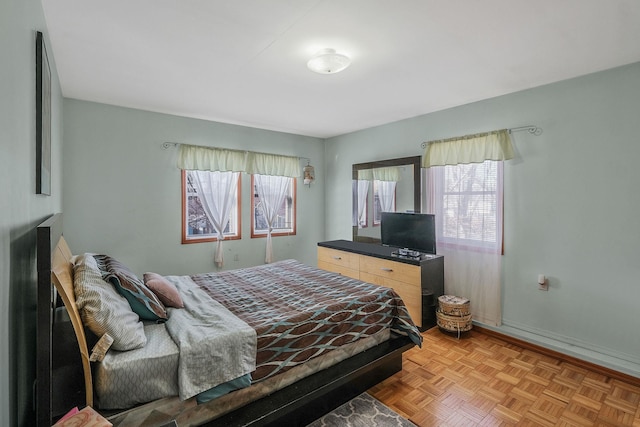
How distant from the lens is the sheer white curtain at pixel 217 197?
4297 millimetres

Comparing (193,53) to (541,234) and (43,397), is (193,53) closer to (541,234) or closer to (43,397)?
(43,397)

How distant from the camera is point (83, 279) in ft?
5.37

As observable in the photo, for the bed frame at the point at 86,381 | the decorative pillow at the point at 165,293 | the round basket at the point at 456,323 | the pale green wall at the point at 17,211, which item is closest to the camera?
the pale green wall at the point at 17,211

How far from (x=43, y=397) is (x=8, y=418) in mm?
96

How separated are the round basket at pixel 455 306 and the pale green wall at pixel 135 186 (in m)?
2.83

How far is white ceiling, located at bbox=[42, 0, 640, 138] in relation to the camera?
1.86 meters

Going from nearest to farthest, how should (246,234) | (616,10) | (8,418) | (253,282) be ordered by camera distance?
1. (8,418)
2. (616,10)
3. (253,282)
4. (246,234)

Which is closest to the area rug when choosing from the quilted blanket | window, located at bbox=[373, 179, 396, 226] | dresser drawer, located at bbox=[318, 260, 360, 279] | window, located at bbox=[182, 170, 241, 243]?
the quilted blanket

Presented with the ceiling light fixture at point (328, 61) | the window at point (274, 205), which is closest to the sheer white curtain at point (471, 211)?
the ceiling light fixture at point (328, 61)

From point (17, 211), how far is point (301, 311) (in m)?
1.60

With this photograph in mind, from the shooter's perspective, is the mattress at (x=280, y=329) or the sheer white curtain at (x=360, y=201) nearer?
the mattress at (x=280, y=329)

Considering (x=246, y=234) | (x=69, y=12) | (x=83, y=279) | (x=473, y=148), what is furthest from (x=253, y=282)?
(x=473, y=148)

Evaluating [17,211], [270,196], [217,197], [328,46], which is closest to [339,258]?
[270,196]

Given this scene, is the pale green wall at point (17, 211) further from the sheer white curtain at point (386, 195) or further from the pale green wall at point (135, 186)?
the sheer white curtain at point (386, 195)
